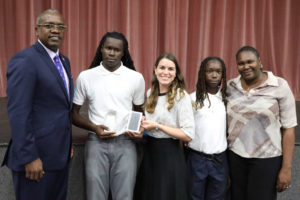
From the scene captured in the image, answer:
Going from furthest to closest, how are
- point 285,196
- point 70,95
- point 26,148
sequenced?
point 285,196 < point 70,95 < point 26,148

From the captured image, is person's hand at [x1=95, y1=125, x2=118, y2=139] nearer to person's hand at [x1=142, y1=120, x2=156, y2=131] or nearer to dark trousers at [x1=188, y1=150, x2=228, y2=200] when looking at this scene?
person's hand at [x1=142, y1=120, x2=156, y2=131]

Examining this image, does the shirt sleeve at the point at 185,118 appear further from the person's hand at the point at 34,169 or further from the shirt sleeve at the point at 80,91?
the person's hand at the point at 34,169

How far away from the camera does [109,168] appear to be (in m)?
1.63

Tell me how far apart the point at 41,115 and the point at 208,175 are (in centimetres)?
104

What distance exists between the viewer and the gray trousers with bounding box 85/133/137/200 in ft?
5.21

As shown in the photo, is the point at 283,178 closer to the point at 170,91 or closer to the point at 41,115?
the point at 170,91

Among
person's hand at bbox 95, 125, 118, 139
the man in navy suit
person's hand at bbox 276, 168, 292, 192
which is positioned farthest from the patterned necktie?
person's hand at bbox 276, 168, 292, 192

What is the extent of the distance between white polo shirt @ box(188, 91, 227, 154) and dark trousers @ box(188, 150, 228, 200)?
0.05 metres

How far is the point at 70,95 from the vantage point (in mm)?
1502

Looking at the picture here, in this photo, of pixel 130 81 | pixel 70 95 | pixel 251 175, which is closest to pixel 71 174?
pixel 70 95

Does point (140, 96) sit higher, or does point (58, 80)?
point (58, 80)

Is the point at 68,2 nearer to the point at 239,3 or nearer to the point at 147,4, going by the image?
the point at 147,4

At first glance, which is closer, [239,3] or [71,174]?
[71,174]

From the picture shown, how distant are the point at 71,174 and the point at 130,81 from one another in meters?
0.78
